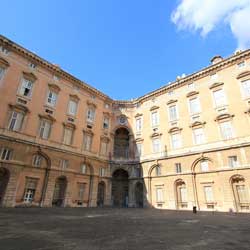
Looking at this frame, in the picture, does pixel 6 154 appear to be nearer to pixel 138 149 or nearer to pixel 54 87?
pixel 54 87

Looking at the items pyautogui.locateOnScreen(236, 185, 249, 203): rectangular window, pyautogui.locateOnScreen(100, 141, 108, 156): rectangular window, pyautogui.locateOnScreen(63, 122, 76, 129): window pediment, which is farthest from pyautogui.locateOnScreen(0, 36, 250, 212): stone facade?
pyautogui.locateOnScreen(63, 122, 76, 129): window pediment

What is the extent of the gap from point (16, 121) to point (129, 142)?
17058 mm

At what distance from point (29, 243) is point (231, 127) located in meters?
22.4

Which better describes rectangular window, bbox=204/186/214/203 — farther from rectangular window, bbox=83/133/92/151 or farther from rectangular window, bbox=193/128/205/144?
rectangular window, bbox=83/133/92/151

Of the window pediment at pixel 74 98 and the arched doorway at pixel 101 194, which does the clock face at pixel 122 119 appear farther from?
the arched doorway at pixel 101 194

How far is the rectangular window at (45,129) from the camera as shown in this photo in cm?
2228

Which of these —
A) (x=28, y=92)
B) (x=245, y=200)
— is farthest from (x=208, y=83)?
(x=28, y=92)

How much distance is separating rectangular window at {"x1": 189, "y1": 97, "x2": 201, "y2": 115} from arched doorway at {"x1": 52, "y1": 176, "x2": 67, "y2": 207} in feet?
63.3

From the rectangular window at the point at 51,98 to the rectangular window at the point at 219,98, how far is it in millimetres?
21400

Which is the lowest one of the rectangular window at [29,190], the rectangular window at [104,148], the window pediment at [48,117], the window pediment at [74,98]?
the rectangular window at [29,190]

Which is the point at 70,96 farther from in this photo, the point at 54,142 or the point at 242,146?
the point at 242,146

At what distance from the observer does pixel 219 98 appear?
23.7m

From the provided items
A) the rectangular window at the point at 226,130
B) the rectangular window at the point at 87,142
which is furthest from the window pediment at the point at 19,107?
the rectangular window at the point at 226,130

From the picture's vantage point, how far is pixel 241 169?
63.8 feet
